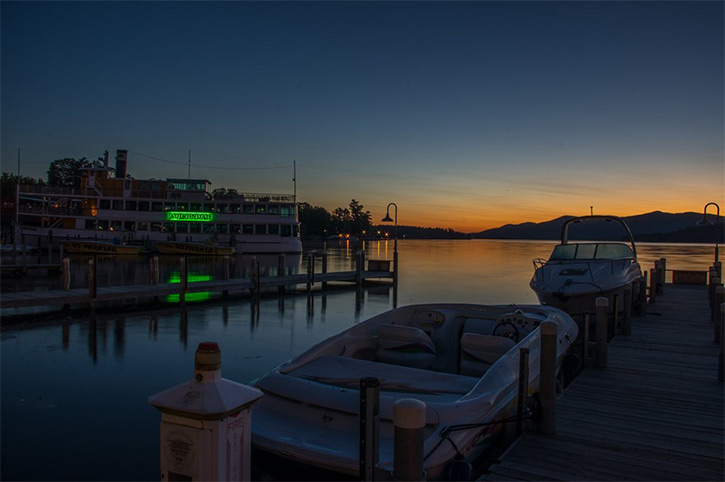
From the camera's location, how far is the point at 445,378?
5961mm

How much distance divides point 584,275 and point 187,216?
47.1m

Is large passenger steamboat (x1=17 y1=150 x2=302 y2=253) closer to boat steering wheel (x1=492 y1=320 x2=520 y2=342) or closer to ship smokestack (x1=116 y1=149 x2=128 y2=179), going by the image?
ship smokestack (x1=116 y1=149 x2=128 y2=179)

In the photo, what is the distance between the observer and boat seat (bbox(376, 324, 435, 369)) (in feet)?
23.6

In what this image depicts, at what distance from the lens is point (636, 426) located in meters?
5.79

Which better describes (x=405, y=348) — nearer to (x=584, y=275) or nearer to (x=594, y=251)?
(x=584, y=275)

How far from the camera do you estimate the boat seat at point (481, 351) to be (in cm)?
671

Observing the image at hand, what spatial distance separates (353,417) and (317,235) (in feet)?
507

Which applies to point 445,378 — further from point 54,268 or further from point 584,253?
point 54,268

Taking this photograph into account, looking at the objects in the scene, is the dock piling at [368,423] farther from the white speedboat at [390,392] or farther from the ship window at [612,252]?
the ship window at [612,252]

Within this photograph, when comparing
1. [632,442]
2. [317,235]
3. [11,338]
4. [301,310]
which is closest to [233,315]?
[301,310]

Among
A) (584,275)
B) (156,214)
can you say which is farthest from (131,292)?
(156,214)

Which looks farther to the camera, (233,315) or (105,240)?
(105,240)

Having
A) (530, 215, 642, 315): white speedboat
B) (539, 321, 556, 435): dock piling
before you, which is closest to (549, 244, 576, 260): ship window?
(530, 215, 642, 315): white speedboat

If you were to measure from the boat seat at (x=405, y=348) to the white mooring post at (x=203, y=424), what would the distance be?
4.41m
